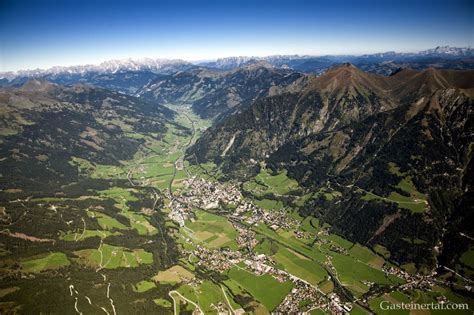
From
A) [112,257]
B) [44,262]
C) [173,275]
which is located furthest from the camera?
[112,257]

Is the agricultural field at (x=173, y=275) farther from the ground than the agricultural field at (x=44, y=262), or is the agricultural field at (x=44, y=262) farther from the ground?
the agricultural field at (x=44, y=262)

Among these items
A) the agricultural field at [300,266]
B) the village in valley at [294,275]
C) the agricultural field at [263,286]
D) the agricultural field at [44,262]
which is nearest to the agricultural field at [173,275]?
the village in valley at [294,275]

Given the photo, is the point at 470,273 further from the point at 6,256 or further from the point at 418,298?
the point at 6,256

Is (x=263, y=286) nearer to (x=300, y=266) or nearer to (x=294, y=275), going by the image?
(x=294, y=275)

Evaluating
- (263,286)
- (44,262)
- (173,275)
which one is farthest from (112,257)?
(263,286)

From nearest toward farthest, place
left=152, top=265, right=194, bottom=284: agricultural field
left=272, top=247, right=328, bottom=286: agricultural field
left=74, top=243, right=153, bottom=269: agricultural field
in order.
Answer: left=272, top=247, right=328, bottom=286: agricultural field
left=152, top=265, right=194, bottom=284: agricultural field
left=74, top=243, right=153, bottom=269: agricultural field

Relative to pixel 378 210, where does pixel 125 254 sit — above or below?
below

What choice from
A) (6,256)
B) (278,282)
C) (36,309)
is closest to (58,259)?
(6,256)

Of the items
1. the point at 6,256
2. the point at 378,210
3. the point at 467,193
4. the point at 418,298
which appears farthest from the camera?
the point at 378,210

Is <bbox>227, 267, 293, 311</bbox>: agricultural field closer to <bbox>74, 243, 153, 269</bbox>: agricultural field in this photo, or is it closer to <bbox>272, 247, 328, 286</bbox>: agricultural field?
<bbox>272, 247, 328, 286</bbox>: agricultural field

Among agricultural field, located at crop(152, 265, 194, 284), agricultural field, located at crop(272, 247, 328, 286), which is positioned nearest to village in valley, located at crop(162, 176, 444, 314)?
agricultural field, located at crop(272, 247, 328, 286)

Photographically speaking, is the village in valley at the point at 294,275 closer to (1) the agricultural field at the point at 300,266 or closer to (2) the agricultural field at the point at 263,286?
(1) the agricultural field at the point at 300,266
